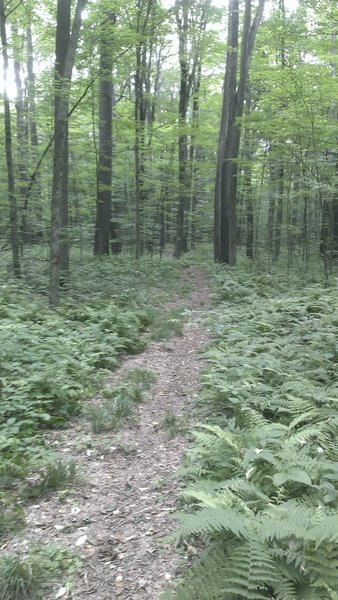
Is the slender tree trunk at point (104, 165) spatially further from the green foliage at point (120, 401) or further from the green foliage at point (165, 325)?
the green foliage at point (120, 401)

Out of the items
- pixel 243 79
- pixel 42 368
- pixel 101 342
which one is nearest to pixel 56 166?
pixel 101 342

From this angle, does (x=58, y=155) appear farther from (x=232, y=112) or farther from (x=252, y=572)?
(x=232, y=112)

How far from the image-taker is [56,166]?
851cm

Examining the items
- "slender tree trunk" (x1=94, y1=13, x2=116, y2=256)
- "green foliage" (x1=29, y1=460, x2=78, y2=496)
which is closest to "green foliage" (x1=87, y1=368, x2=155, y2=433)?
"green foliage" (x1=29, y1=460, x2=78, y2=496)

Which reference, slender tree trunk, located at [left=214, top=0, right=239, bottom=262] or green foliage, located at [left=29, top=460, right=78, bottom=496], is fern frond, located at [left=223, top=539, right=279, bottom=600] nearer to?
green foliage, located at [left=29, top=460, right=78, bottom=496]

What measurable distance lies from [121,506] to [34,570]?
3.14 feet

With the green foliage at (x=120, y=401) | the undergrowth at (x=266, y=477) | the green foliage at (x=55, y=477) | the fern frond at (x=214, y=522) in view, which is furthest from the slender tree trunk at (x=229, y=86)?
the fern frond at (x=214, y=522)

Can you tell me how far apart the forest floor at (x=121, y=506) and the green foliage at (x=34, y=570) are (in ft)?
0.26

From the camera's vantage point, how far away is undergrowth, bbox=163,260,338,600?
7.84 feet

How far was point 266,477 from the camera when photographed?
129 inches

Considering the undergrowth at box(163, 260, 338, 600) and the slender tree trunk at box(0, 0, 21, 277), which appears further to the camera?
the slender tree trunk at box(0, 0, 21, 277)

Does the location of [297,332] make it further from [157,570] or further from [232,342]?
[157,570]

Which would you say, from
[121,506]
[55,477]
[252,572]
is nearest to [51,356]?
[55,477]

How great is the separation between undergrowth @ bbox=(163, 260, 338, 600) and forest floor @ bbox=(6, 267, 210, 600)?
0.24 m
